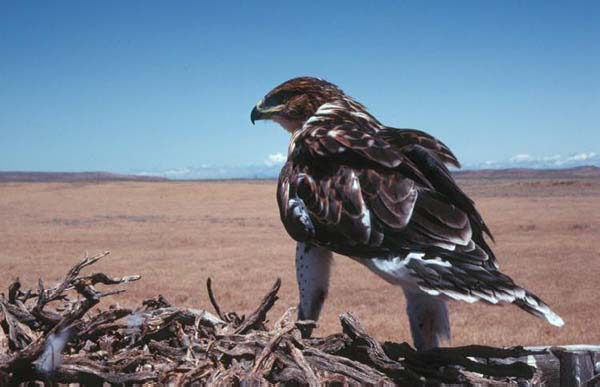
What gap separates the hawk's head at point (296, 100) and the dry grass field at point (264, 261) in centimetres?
98

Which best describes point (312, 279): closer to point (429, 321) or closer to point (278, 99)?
point (429, 321)

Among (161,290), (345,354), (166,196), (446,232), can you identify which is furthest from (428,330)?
(166,196)

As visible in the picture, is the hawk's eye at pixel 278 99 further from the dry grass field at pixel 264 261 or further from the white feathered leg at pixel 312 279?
the white feathered leg at pixel 312 279

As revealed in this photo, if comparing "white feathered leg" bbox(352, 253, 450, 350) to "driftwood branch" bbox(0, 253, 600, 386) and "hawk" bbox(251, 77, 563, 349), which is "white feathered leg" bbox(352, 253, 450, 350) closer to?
"hawk" bbox(251, 77, 563, 349)

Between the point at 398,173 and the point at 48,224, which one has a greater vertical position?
the point at 398,173

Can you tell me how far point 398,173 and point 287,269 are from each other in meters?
17.6

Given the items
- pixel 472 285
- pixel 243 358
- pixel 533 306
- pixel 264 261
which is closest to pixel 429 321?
pixel 472 285

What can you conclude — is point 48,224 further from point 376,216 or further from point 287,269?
point 376,216

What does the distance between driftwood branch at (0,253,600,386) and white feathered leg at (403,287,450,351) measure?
58cm

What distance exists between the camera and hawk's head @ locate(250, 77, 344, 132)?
13.3 ft

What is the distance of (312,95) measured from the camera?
4.06 meters

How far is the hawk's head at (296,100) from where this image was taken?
4059 millimetres

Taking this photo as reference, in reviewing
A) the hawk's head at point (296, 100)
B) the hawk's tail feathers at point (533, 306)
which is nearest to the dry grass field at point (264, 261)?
the hawk's head at point (296, 100)

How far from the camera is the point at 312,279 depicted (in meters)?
3.19
